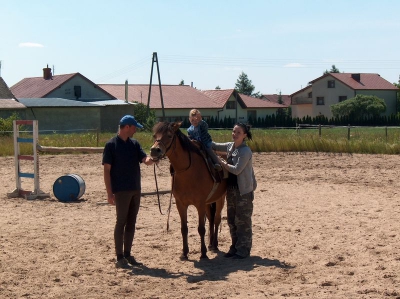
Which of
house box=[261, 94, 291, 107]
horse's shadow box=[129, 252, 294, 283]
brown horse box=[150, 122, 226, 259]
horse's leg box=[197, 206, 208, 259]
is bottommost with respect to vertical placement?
horse's shadow box=[129, 252, 294, 283]

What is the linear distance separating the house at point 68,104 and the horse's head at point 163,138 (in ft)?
114

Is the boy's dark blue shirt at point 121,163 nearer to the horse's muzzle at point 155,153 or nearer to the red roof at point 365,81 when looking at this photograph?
the horse's muzzle at point 155,153

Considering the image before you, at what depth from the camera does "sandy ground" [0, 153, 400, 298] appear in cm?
653

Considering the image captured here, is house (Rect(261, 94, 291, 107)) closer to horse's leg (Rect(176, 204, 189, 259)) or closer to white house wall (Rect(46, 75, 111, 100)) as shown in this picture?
white house wall (Rect(46, 75, 111, 100))

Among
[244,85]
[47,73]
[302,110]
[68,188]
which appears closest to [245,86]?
[244,85]

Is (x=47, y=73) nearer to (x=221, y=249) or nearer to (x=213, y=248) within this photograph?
(x=221, y=249)

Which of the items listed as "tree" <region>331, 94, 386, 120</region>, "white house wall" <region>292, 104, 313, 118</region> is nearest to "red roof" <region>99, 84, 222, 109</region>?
"tree" <region>331, 94, 386, 120</region>

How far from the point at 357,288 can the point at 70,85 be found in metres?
54.1

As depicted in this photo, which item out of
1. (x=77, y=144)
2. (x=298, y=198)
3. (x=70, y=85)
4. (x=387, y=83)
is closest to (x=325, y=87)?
(x=387, y=83)

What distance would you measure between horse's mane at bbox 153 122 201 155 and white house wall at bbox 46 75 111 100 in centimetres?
5106

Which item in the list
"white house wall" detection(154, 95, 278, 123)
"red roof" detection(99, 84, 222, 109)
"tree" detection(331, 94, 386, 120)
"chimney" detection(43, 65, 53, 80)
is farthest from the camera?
"red roof" detection(99, 84, 222, 109)

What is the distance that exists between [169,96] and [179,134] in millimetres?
61068

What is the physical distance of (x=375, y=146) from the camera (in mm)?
23234

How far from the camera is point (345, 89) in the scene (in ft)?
251
